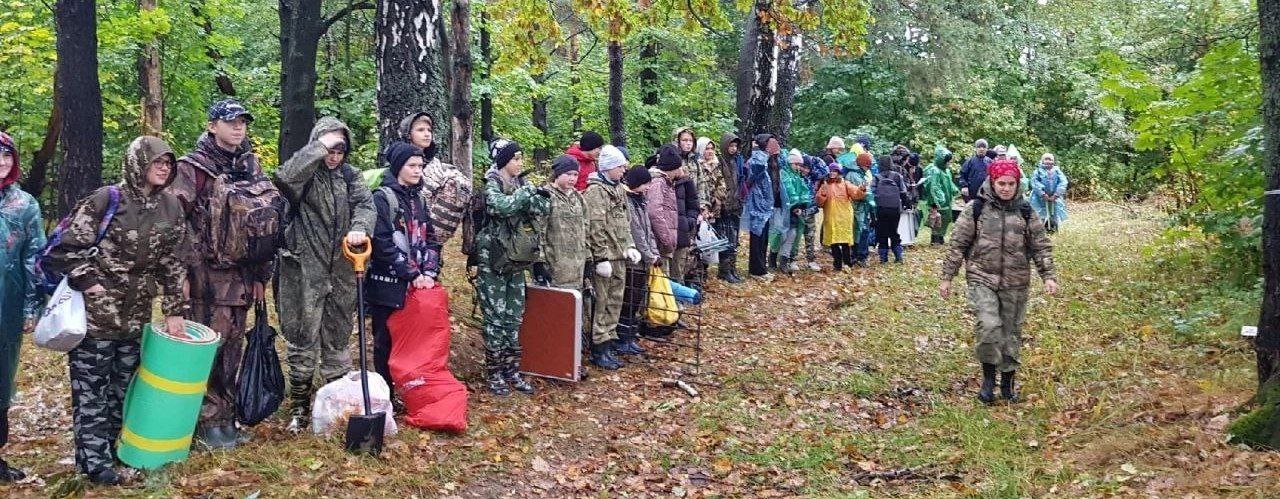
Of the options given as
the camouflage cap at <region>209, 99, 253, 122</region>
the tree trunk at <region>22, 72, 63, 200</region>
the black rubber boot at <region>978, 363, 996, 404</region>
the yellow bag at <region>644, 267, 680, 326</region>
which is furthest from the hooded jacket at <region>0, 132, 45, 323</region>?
the tree trunk at <region>22, 72, 63, 200</region>

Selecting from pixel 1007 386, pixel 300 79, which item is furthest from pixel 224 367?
pixel 300 79

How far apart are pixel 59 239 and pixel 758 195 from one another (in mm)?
9089

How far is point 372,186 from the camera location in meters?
6.51

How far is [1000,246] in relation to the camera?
24.6 ft

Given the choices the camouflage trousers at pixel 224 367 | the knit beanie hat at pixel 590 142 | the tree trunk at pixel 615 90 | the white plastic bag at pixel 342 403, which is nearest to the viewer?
the camouflage trousers at pixel 224 367

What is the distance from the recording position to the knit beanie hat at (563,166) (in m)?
7.76

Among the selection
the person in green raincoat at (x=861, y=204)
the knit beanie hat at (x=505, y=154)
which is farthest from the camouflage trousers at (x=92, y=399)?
the person in green raincoat at (x=861, y=204)

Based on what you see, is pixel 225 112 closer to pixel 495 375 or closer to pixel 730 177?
pixel 495 375

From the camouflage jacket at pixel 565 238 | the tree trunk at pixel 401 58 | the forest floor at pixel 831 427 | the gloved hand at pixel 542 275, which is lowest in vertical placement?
the forest floor at pixel 831 427

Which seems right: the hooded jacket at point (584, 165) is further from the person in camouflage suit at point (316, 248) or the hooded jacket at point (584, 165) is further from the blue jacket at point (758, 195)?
the blue jacket at point (758, 195)

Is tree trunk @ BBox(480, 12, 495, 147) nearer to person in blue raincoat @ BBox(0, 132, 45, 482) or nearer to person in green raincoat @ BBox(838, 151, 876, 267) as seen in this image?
person in green raincoat @ BBox(838, 151, 876, 267)

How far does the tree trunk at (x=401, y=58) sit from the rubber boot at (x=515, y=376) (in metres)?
1.95

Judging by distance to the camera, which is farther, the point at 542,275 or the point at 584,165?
the point at 584,165

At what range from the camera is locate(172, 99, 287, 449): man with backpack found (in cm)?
546
